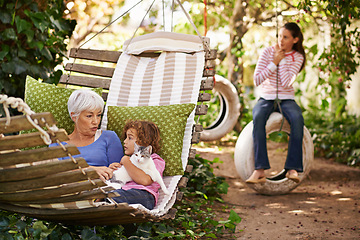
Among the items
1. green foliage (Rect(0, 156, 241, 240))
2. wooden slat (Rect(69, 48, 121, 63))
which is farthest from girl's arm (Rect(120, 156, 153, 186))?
wooden slat (Rect(69, 48, 121, 63))

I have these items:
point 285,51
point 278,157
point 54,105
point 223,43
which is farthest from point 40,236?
point 223,43

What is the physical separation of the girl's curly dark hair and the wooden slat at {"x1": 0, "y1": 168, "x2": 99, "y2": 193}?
2.16 ft

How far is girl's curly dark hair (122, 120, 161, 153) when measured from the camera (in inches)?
95.2

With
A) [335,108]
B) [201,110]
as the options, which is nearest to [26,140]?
[201,110]

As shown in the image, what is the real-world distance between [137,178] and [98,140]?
1.30 ft

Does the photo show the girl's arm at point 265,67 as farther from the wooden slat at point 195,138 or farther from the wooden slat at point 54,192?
the wooden slat at point 54,192

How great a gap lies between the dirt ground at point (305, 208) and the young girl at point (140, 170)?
82 centimetres

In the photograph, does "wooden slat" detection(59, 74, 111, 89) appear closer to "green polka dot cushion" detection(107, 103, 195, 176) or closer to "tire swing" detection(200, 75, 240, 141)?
"green polka dot cushion" detection(107, 103, 195, 176)

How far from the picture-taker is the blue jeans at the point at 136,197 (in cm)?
219

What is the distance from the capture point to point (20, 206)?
1980 mm

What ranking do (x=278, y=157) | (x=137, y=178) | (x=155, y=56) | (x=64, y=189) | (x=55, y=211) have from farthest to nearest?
(x=278, y=157) → (x=155, y=56) → (x=137, y=178) → (x=55, y=211) → (x=64, y=189)

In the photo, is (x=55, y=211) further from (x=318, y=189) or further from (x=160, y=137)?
(x=318, y=189)

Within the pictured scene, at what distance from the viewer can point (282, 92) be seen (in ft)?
12.2

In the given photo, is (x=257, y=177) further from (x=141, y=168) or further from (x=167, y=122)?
(x=141, y=168)
